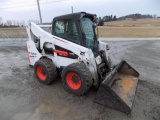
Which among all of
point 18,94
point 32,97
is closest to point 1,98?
point 18,94

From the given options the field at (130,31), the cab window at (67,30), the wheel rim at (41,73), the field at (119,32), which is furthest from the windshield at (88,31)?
the field at (130,31)

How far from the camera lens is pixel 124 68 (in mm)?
6191

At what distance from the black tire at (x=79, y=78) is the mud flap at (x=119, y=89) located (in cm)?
42

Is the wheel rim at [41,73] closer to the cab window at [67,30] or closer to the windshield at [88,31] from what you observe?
the cab window at [67,30]

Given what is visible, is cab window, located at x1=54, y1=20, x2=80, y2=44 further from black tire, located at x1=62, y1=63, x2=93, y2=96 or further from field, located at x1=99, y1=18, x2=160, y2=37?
field, located at x1=99, y1=18, x2=160, y2=37

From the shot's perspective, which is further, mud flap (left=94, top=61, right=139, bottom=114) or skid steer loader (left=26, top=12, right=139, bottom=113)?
skid steer loader (left=26, top=12, right=139, bottom=113)

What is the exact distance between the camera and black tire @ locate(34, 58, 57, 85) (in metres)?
5.78

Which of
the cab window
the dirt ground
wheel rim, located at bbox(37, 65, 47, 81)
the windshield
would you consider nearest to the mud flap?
the dirt ground

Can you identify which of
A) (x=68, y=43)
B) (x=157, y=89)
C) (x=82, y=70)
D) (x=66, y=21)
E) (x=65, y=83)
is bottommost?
(x=157, y=89)

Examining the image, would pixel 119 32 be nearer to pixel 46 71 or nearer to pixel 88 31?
pixel 88 31

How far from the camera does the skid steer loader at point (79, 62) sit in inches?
187

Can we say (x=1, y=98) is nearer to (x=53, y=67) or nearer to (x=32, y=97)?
(x=32, y=97)

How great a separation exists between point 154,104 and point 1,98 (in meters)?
4.30

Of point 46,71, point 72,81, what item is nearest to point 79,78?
point 72,81
